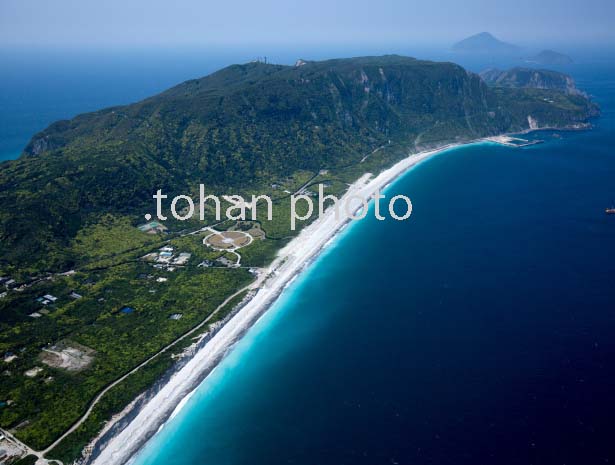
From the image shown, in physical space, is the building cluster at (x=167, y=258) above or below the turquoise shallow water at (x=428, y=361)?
above

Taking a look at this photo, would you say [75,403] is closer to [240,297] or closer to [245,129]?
[240,297]

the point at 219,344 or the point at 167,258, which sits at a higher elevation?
the point at 167,258

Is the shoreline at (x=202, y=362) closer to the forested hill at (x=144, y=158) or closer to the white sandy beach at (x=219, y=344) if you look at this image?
the white sandy beach at (x=219, y=344)

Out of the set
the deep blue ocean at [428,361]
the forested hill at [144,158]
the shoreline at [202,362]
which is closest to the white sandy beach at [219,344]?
the shoreline at [202,362]

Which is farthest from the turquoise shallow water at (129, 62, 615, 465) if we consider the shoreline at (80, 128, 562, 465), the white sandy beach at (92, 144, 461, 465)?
the white sandy beach at (92, 144, 461, 465)

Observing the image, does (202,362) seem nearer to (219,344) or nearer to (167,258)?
(219,344)

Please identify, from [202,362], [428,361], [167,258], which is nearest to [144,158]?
[167,258]

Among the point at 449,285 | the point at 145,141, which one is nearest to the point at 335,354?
the point at 449,285

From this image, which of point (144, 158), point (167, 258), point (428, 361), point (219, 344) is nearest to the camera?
point (428, 361)
